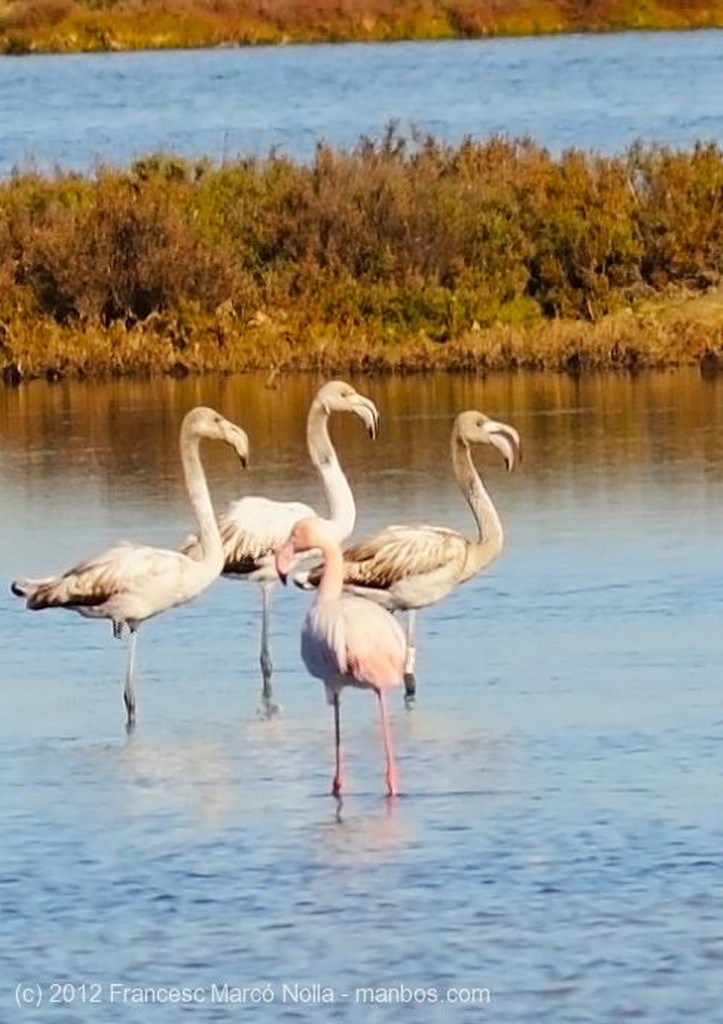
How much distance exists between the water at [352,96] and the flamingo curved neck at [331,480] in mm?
23741

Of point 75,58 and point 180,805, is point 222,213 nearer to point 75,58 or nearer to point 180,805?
point 180,805

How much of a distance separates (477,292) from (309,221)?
1.79 metres

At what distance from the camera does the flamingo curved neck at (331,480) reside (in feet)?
45.2

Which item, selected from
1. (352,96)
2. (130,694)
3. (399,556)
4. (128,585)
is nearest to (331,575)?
(130,694)

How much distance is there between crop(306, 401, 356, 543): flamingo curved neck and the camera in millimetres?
13781

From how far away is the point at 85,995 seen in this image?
28.7 ft

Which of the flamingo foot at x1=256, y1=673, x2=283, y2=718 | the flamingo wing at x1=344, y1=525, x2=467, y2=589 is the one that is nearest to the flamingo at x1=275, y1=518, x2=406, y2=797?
the flamingo foot at x1=256, y1=673, x2=283, y2=718

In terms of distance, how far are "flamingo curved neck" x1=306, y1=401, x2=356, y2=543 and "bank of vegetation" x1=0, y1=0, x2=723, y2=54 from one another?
234ft

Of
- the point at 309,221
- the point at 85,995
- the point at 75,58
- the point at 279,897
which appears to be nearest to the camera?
the point at 85,995

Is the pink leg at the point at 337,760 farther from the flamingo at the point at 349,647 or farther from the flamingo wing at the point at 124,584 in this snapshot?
the flamingo wing at the point at 124,584

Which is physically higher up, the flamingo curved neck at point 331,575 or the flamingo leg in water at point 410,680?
the flamingo curved neck at point 331,575

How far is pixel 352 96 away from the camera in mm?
62188

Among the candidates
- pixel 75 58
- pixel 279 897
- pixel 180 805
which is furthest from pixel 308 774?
pixel 75 58

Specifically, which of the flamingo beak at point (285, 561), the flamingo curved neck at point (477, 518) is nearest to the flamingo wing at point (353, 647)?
the flamingo beak at point (285, 561)
